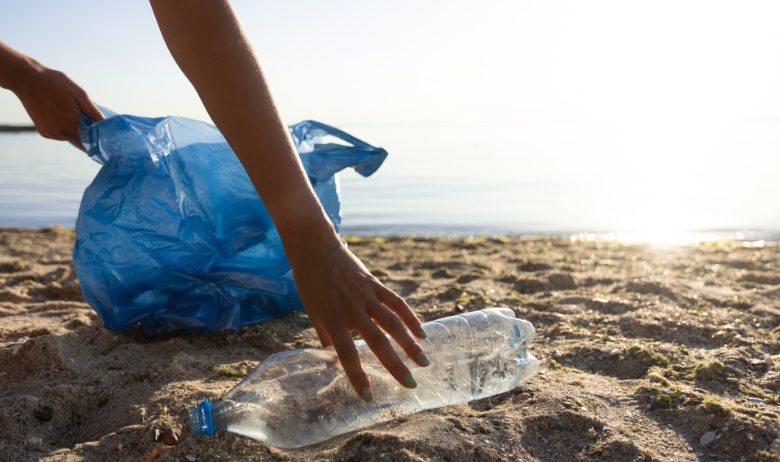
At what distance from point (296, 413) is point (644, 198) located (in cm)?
925

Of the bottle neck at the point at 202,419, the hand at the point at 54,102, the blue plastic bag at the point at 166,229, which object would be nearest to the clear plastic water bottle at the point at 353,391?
the bottle neck at the point at 202,419

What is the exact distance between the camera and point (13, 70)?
7.14ft

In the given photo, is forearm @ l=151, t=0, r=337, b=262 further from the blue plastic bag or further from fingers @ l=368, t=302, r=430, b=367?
the blue plastic bag

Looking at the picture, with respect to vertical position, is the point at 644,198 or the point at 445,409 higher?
the point at 644,198

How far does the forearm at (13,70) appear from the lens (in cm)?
217

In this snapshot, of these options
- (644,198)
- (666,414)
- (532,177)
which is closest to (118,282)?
(666,414)

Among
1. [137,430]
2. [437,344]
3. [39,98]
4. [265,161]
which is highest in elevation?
[39,98]

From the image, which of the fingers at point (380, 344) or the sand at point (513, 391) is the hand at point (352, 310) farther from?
the sand at point (513, 391)

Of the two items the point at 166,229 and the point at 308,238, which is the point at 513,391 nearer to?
the point at 308,238

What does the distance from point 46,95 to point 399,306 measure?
1.59 metres

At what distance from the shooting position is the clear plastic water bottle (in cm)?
158

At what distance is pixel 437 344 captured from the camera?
1923mm

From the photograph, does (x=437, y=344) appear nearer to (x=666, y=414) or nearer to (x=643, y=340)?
(x=666, y=414)

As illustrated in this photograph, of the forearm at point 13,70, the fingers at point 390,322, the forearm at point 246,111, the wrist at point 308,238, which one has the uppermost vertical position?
the forearm at point 13,70
